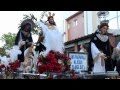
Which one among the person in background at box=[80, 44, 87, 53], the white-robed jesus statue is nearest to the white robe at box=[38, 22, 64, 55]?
the white-robed jesus statue

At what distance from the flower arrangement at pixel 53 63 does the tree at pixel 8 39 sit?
452 millimetres

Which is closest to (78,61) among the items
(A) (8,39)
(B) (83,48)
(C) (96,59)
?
(B) (83,48)

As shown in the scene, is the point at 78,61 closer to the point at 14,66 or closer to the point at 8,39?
the point at 14,66

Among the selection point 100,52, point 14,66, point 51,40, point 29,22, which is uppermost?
point 29,22

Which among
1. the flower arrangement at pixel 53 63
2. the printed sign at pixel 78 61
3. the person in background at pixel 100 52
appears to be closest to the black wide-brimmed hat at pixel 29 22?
the flower arrangement at pixel 53 63

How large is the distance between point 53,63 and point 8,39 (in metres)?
0.66

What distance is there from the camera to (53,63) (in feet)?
19.9

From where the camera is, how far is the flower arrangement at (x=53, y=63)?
6.05m

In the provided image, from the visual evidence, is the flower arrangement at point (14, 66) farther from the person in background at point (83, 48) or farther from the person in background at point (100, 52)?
the person in background at point (100, 52)

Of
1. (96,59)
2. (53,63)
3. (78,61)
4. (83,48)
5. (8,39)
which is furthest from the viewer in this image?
(96,59)
